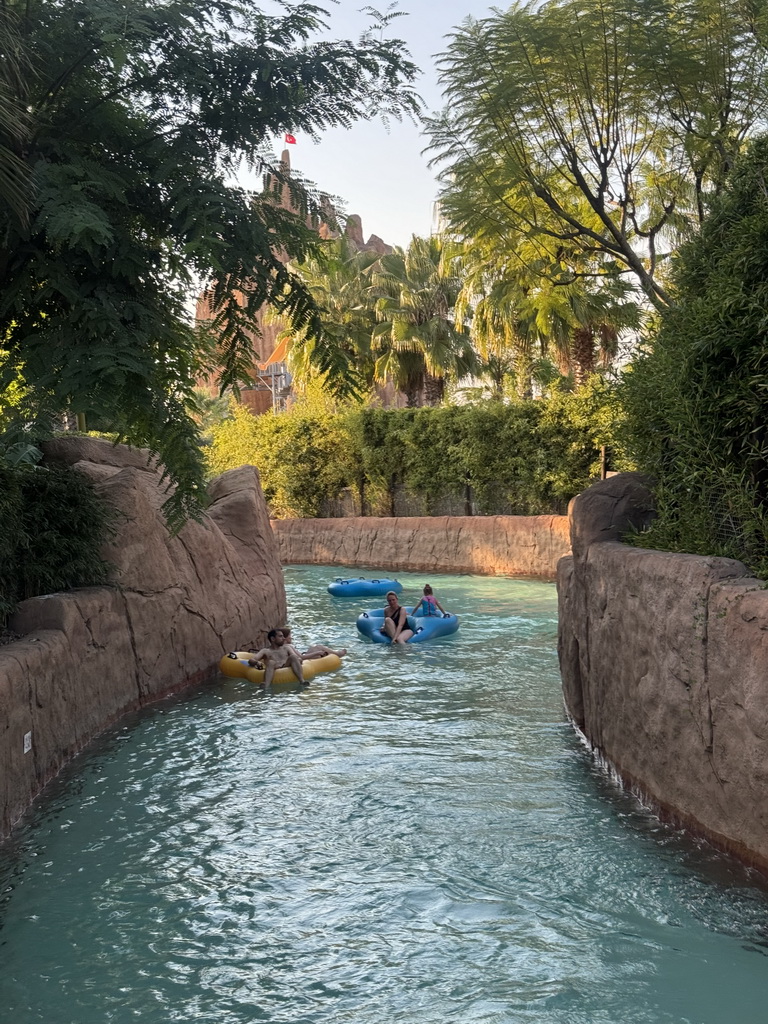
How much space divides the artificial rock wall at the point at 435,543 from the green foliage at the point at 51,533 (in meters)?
13.3

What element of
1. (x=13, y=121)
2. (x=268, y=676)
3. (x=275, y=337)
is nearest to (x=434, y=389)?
(x=268, y=676)

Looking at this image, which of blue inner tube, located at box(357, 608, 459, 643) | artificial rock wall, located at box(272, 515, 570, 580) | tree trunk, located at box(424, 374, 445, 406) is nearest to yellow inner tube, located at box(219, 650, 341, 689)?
blue inner tube, located at box(357, 608, 459, 643)

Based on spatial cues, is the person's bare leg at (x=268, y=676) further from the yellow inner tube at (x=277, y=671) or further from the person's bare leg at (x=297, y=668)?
the person's bare leg at (x=297, y=668)

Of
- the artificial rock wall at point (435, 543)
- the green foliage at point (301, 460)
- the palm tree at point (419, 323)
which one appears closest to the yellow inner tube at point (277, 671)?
the artificial rock wall at point (435, 543)

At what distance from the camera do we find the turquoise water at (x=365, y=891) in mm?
4613

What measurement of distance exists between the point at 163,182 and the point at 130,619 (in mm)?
4635

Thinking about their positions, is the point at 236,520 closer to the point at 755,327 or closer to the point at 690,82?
the point at 690,82

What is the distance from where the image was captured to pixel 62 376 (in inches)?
245

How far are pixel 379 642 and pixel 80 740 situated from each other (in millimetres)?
6581

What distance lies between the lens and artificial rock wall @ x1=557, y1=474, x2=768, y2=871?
16.9 feet

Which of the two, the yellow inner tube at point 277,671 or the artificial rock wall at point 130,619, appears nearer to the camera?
the artificial rock wall at point 130,619

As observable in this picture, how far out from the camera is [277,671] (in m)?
12.0

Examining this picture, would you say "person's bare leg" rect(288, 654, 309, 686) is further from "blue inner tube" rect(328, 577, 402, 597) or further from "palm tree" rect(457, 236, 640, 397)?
"blue inner tube" rect(328, 577, 402, 597)

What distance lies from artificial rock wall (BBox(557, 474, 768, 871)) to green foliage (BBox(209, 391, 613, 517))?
13.9 metres
